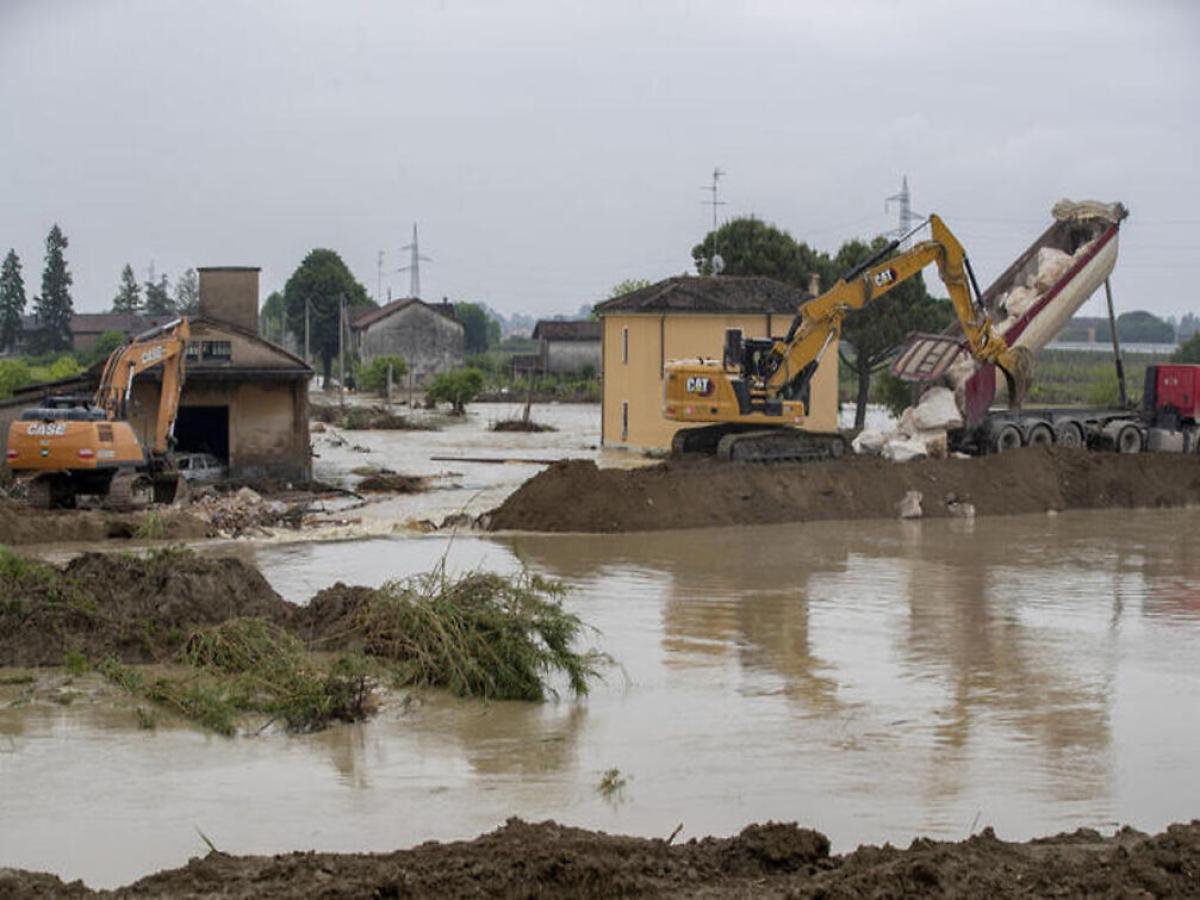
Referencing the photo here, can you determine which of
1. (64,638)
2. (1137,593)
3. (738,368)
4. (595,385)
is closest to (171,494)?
(738,368)

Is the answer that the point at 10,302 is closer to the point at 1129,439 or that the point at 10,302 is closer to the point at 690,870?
the point at 1129,439

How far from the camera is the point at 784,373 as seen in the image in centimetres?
3014

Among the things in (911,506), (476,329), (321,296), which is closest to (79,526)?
(911,506)

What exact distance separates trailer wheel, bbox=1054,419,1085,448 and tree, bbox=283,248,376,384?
7587 centimetres

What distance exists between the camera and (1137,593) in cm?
2027

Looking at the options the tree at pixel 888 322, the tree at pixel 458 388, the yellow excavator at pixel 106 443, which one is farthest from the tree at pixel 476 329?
the yellow excavator at pixel 106 443

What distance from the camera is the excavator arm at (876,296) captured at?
30078 mm

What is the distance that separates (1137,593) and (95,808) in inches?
561

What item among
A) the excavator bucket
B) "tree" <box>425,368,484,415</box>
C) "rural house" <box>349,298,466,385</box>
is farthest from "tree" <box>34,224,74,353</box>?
the excavator bucket

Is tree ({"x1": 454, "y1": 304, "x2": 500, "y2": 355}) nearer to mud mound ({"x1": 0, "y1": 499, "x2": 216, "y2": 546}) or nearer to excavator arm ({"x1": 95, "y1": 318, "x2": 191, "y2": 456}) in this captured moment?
excavator arm ({"x1": 95, "y1": 318, "x2": 191, "y2": 456})

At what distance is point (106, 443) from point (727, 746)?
16.7 metres

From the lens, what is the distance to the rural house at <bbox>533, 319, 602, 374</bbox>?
3723 inches

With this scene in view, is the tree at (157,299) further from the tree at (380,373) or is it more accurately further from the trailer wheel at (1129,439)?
the trailer wheel at (1129,439)

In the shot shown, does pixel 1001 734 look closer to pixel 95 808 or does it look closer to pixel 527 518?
pixel 95 808
